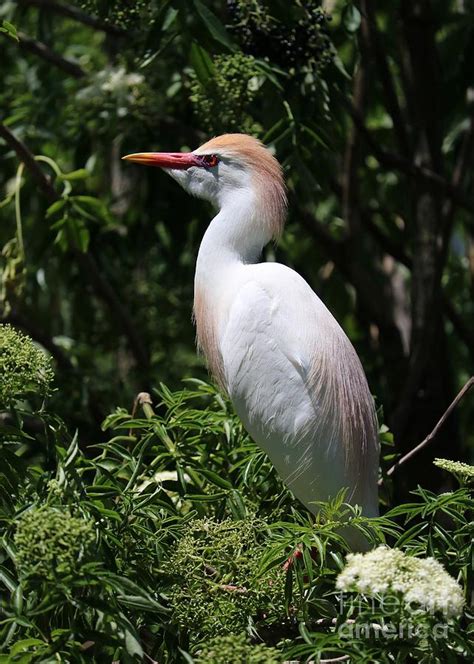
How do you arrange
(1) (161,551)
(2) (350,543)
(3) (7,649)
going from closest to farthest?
(3) (7,649) < (1) (161,551) < (2) (350,543)

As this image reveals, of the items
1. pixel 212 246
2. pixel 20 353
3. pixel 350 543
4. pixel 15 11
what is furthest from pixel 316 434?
pixel 15 11

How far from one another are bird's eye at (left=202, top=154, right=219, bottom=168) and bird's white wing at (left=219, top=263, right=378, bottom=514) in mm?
447

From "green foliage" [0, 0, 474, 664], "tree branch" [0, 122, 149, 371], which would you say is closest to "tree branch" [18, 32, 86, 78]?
"green foliage" [0, 0, 474, 664]

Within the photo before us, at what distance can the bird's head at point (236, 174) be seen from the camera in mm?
2771

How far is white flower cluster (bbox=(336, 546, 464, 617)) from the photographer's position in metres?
1.52

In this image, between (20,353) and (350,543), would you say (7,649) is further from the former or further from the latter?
(350,543)

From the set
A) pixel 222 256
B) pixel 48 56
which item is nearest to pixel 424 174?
pixel 222 256

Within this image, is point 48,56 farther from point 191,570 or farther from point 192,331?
point 191,570

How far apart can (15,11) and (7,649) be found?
3.23 metres

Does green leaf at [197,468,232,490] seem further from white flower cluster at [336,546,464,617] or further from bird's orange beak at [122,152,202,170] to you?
bird's orange beak at [122,152,202,170]

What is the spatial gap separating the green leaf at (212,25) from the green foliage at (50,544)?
168cm

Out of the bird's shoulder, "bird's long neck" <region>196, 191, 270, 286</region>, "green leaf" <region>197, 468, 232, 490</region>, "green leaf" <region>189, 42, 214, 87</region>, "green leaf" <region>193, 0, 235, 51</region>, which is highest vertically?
"green leaf" <region>193, 0, 235, 51</region>

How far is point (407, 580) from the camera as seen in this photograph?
154 centimetres

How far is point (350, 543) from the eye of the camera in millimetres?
2377
